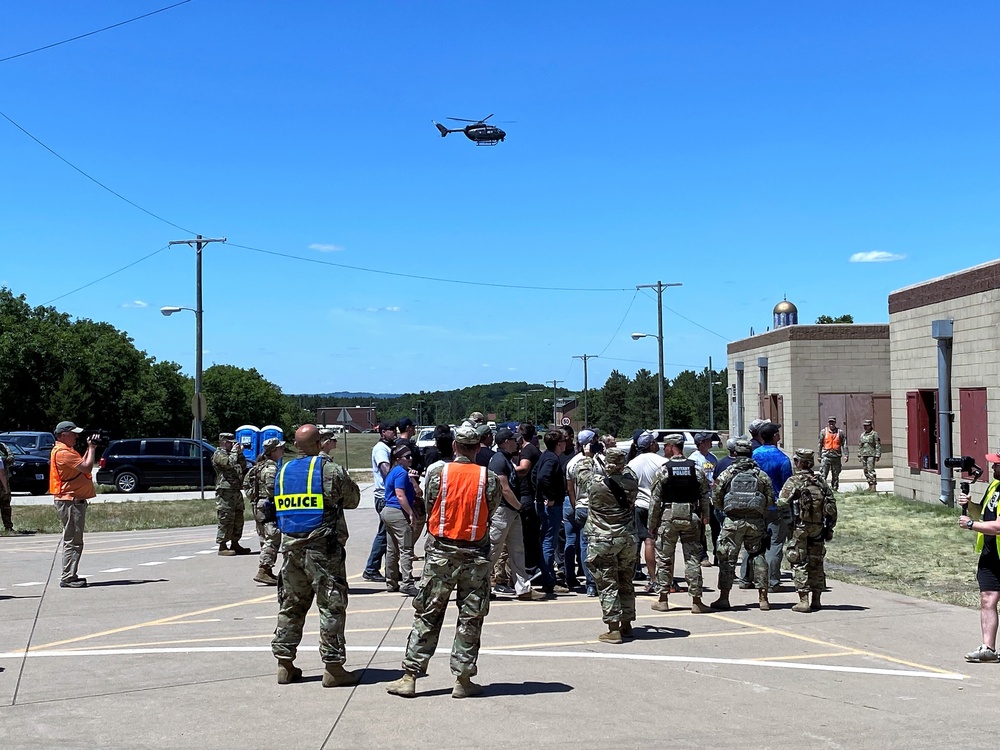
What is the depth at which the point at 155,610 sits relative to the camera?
1084cm

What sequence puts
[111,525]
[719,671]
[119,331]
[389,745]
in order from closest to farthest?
[389,745] → [719,671] → [111,525] → [119,331]

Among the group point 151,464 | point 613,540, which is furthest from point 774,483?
point 151,464

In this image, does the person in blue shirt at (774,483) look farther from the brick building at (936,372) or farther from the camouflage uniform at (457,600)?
the brick building at (936,372)

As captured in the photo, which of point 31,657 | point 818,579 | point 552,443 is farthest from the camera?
point 552,443

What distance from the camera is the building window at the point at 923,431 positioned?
23.4 meters

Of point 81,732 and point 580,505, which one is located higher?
point 580,505

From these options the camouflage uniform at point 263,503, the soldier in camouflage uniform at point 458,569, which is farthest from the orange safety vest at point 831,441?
the soldier in camouflage uniform at point 458,569

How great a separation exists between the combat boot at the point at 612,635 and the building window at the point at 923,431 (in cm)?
1630

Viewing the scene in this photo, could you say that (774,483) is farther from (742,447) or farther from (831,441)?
(831,441)

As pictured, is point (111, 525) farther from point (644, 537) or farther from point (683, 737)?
point (683, 737)

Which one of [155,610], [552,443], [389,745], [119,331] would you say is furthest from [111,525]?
[119,331]

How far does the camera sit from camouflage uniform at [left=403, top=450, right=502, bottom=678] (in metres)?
7.10

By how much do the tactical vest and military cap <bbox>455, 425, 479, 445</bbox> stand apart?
102 centimetres

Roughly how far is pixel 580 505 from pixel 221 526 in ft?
21.5
